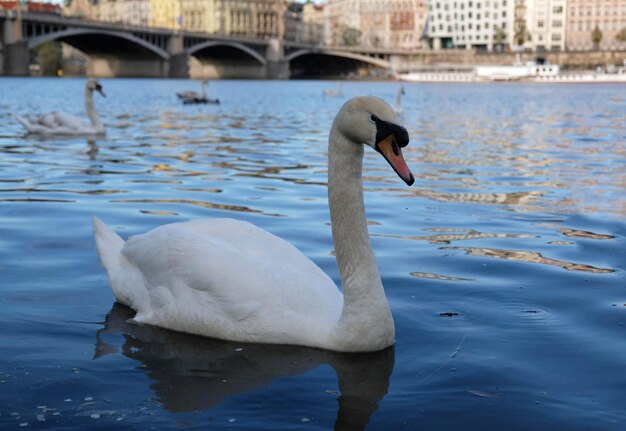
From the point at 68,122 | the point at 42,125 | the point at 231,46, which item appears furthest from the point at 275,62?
the point at 68,122

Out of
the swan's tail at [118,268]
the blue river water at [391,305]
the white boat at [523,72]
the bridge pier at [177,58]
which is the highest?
the bridge pier at [177,58]

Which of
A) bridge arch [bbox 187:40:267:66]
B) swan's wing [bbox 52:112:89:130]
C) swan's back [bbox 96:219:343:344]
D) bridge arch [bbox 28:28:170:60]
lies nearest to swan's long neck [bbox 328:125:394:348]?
swan's back [bbox 96:219:343:344]

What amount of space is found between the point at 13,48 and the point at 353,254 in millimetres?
74362

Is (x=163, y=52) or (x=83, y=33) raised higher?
(x=83, y=33)

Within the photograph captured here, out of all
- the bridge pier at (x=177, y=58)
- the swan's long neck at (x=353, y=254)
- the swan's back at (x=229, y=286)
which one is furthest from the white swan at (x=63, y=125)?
the bridge pier at (x=177, y=58)

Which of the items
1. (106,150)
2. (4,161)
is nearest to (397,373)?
(4,161)

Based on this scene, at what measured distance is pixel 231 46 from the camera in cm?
10044

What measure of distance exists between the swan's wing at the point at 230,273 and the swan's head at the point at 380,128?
81 centimetres

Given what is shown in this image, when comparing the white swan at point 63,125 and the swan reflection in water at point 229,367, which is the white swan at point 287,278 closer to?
the swan reflection in water at point 229,367

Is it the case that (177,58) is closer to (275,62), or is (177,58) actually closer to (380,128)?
(275,62)

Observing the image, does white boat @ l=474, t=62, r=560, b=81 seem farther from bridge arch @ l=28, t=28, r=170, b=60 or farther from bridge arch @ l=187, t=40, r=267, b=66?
bridge arch @ l=28, t=28, r=170, b=60

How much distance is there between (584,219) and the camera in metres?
8.10

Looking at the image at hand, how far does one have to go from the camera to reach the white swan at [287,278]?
3984 millimetres

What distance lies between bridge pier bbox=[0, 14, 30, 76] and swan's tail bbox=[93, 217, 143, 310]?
72.0 meters
